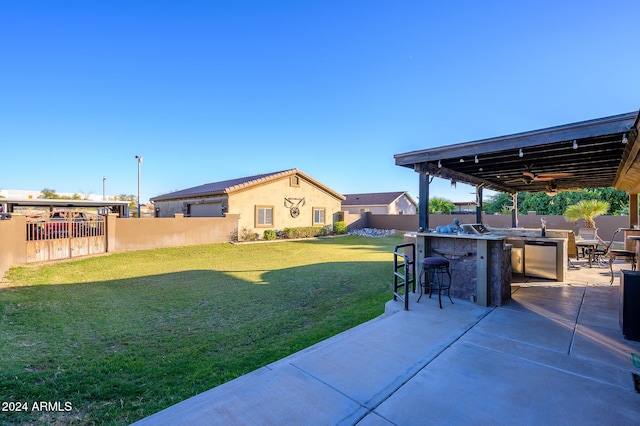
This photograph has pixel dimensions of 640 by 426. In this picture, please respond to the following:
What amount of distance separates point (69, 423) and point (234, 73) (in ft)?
47.4

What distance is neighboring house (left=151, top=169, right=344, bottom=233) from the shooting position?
54.0 feet

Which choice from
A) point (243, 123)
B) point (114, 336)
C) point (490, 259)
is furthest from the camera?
point (243, 123)

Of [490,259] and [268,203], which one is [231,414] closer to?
[490,259]

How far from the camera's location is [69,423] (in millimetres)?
2225

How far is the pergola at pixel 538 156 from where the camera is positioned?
14.1 ft

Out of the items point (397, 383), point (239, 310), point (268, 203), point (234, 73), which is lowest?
point (239, 310)

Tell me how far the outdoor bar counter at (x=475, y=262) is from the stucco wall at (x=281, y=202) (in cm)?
1284

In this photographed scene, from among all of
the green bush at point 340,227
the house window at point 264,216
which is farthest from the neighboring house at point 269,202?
the green bush at point 340,227

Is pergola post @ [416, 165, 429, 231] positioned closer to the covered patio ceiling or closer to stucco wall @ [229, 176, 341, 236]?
the covered patio ceiling

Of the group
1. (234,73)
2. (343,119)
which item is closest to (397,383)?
(234,73)

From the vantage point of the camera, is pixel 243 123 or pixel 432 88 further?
pixel 243 123

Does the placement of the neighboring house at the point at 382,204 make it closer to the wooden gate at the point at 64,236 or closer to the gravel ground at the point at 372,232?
the gravel ground at the point at 372,232

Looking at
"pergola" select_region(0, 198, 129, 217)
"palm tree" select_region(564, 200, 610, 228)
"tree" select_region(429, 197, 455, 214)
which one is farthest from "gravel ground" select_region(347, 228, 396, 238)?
"pergola" select_region(0, 198, 129, 217)

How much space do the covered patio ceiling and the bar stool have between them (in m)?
2.20
